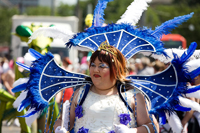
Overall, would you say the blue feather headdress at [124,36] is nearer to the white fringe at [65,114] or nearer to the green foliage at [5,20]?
the white fringe at [65,114]

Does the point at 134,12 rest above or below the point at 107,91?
above

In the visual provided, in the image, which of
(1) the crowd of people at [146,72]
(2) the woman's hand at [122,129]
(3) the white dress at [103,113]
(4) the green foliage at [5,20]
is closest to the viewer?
(2) the woman's hand at [122,129]

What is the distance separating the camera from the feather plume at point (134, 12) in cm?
324

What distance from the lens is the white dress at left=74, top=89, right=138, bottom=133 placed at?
291 centimetres

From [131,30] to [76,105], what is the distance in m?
0.88

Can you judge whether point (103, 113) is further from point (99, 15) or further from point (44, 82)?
point (99, 15)

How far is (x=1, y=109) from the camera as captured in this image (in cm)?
515

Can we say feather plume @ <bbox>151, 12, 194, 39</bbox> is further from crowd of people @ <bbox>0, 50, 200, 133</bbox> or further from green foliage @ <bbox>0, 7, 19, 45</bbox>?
green foliage @ <bbox>0, 7, 19, 45</bbox>

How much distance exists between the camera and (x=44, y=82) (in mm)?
3162

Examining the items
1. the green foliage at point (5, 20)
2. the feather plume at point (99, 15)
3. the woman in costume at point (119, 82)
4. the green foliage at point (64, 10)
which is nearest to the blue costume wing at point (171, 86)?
the woman in costume at point (119, 82)

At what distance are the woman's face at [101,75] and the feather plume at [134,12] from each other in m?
0.56

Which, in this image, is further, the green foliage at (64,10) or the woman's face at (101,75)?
the green foliage at (64,10)

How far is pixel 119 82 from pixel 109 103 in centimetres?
22

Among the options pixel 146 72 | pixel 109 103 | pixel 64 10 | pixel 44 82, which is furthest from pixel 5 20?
pixel 109 103
